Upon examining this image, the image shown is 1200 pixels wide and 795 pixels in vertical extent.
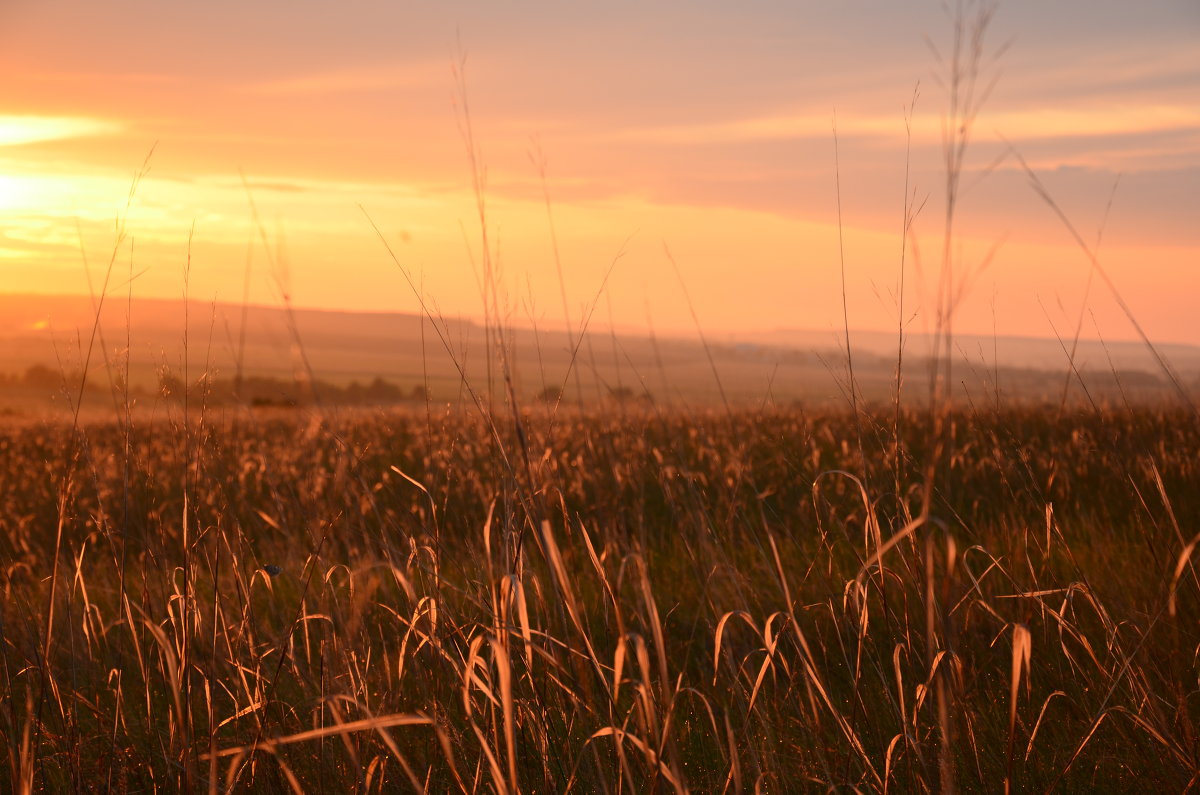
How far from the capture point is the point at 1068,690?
2.27 meters

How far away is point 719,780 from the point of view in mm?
1888

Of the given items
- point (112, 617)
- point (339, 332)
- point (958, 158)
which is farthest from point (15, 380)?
point (339, 332)

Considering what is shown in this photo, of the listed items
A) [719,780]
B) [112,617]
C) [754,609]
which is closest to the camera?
[719,780]

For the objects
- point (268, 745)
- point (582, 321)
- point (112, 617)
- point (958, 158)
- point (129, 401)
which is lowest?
point (112, 617)

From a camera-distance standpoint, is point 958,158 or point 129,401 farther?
point 129,401

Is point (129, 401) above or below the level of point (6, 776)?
above

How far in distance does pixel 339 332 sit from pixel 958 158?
8151cm

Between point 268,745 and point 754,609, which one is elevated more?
point 268,745

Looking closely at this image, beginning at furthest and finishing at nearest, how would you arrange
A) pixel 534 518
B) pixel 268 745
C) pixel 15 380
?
pixel 15 380, pixel 534 518, pixel 268 745

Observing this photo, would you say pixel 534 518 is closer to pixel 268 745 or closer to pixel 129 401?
pixel 268 745

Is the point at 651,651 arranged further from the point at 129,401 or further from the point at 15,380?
the point at 15,380

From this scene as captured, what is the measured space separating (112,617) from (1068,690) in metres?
3.40

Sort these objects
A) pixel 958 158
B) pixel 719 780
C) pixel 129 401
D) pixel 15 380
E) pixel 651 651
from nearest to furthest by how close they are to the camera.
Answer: pixel 958 158
pixel 719 780
pixel 129 401
pixel 651 651
pixel 15 380

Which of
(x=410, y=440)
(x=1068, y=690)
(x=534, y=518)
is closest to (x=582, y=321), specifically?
(x=534, y=518)
